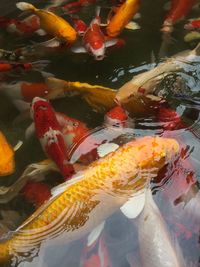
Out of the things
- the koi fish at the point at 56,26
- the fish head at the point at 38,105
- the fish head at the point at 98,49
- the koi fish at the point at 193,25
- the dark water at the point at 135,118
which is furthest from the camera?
the koi fish at the point at 193,25

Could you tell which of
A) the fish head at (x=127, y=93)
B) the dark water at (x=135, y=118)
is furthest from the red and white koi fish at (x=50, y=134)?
the fish head at (x=127, y=93)

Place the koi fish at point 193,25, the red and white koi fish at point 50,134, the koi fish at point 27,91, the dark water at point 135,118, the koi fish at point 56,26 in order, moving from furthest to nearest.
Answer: the koi fish at point 193,25 → the koi fish at point 56,26 → the koi fish at point 27,91 → the red and white koi fish at point 50,134 → the dark water at point 135,118

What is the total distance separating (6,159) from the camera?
2820 millimetres

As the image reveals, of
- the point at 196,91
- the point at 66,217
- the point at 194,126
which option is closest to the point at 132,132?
the point at 194,126

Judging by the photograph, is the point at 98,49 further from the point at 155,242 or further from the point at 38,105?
the point at 155,242

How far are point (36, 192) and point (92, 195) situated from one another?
357mm

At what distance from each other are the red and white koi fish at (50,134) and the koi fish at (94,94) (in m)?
0.19

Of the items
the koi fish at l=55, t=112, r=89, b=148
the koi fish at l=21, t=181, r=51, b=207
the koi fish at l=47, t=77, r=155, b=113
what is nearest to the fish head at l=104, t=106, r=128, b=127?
the koi fish at l=47, t=77, r=155, b=113

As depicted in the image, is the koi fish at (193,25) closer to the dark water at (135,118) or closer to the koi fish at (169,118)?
the dark water at (135,118)

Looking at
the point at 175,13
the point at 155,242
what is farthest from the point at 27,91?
the point at 155,242

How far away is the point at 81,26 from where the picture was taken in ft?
12.1

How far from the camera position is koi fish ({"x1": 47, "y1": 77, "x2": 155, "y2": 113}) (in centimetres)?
310

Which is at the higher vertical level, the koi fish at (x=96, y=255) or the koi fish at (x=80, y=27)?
the koi fish at (x=80, y=27)

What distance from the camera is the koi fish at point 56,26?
3.53 meters
